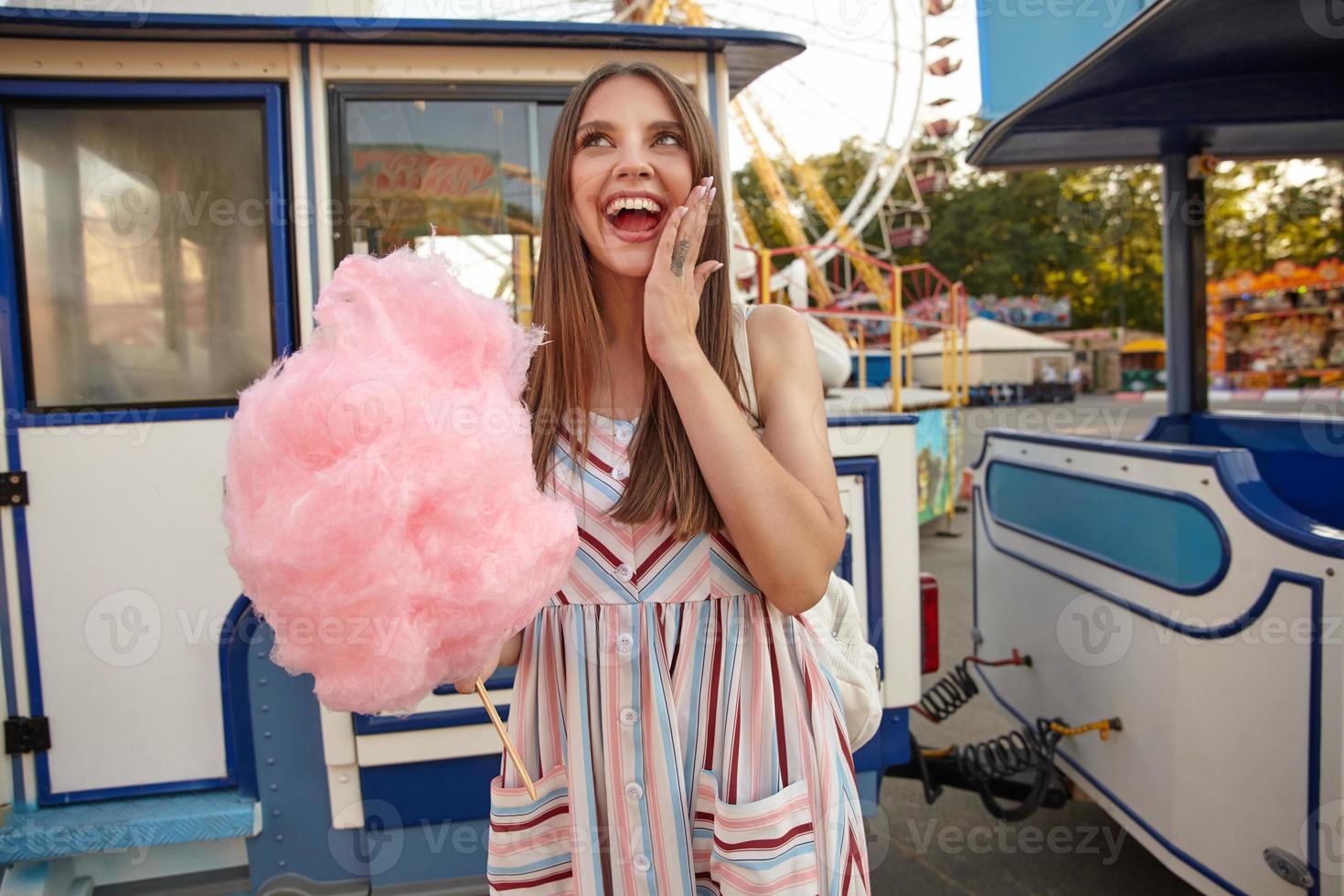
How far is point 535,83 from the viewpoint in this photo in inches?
95.3

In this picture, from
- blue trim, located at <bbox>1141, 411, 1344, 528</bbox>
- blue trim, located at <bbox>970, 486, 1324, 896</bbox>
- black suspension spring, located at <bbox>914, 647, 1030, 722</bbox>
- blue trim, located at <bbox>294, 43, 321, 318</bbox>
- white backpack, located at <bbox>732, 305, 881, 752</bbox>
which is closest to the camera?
white backpack, located at <bbox>732, 305, 881, 752</bbox>

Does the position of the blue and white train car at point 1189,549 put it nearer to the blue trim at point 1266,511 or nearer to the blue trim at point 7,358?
the blue trim at point 1266,511

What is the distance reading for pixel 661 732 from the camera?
1.16 m

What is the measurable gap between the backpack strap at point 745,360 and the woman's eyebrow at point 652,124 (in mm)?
293

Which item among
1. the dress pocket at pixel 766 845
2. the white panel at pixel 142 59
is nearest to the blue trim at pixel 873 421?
the dress pocket at pixel 766 845

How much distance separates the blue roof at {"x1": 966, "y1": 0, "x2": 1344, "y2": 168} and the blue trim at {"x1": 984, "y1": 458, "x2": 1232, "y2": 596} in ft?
4.08

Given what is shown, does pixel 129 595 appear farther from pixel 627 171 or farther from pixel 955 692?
pixel 955 692

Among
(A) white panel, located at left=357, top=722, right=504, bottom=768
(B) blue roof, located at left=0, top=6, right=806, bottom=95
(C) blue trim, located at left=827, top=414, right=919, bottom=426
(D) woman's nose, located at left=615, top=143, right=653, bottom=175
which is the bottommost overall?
(A) white panel, located at left=357, top=722, right=504, bottom=768

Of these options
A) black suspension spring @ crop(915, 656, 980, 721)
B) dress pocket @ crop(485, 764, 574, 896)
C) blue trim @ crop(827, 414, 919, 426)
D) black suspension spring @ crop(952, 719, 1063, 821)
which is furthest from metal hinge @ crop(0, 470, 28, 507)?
black suspension spring @ crop(915, 656, 980, 721)

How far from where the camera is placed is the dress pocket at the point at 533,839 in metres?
1.20

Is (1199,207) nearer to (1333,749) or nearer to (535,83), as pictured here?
(1333,749)

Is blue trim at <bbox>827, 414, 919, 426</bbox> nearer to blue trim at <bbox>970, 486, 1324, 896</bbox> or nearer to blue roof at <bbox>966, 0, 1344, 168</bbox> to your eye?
blue trim at <bbox>970, 486, 1324, 896</bbox>

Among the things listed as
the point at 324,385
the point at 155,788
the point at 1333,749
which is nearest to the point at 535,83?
the point at 324,385

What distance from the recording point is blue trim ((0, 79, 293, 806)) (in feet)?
7.29
